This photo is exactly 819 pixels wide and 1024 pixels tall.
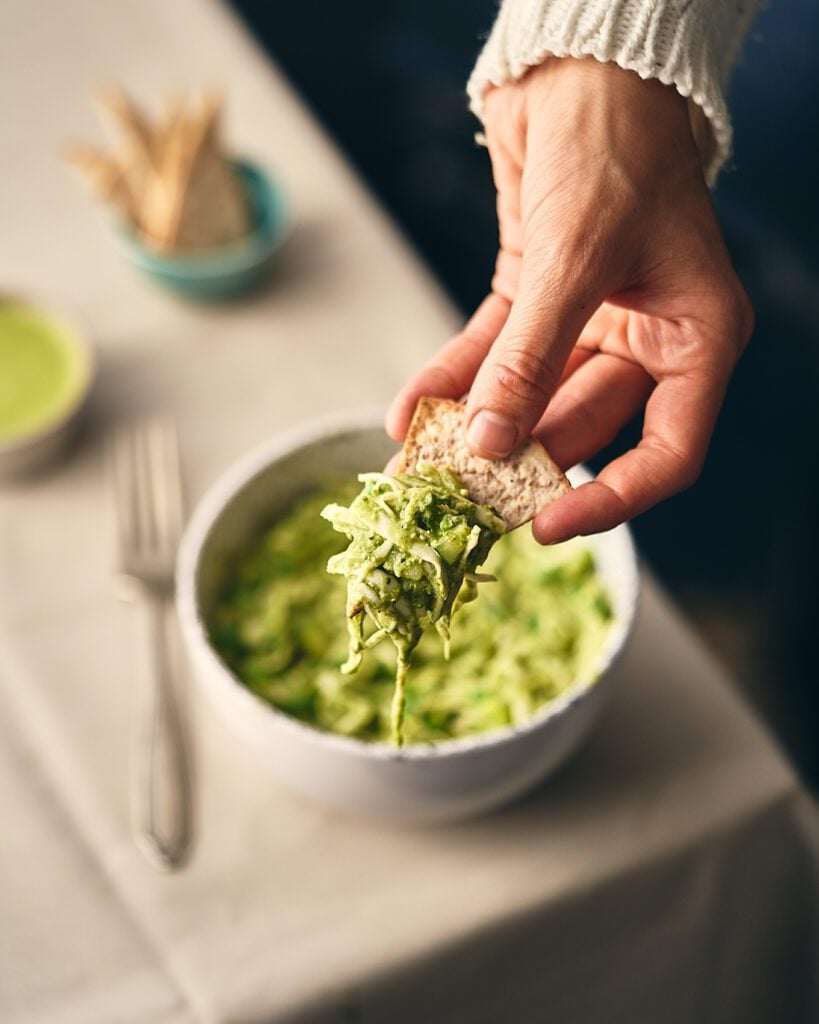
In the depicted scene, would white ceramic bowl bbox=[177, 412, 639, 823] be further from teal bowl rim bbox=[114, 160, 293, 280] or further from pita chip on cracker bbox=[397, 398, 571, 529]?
teal bowl rim bbox=[114, 160, 293, 280]

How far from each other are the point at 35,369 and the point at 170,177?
333mm

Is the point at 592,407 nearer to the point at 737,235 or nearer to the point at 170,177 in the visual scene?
the point at 170,177

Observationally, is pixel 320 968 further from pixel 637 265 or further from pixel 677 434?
pixel 637 265

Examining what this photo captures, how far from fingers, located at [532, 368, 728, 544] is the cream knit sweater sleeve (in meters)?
0.24

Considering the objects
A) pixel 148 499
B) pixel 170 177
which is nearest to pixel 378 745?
pixel 148 499

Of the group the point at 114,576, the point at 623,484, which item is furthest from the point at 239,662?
the point at 623,484

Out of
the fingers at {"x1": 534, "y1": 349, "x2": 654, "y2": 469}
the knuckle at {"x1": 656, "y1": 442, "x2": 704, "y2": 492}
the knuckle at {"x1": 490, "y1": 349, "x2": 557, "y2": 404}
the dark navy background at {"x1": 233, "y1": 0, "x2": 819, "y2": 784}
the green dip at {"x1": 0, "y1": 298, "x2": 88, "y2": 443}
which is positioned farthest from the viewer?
the dark navy background at {"x1": 233, "y1": 0, "x2": 819, "y2": 784}

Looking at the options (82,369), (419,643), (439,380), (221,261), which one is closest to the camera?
(439,380)

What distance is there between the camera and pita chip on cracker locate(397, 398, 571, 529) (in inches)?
34.0

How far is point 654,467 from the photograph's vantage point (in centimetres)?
90

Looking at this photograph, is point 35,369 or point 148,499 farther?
point 35,369

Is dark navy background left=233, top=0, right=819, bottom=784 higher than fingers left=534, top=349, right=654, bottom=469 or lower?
lower

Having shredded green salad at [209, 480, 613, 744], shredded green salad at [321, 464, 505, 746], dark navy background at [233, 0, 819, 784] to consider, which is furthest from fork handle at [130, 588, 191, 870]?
dark navy background at [233, 0, 819, 784]

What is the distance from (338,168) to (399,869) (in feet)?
3.89
